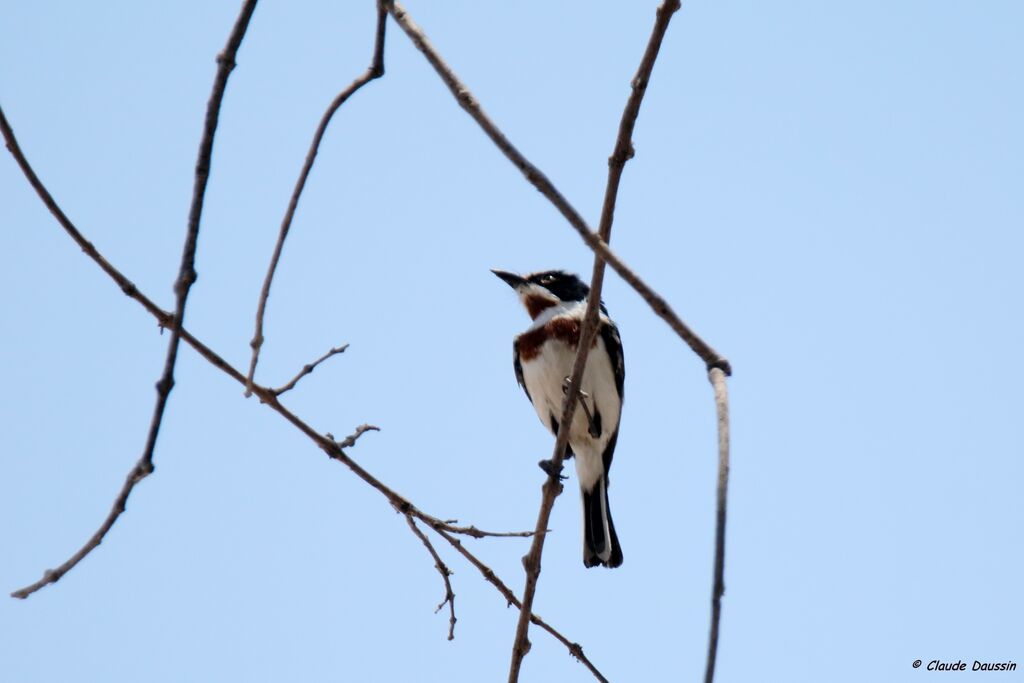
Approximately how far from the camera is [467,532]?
392cm

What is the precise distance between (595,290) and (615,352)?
452 centimetres

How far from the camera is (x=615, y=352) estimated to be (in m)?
7.80

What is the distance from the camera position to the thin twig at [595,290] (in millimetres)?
2432

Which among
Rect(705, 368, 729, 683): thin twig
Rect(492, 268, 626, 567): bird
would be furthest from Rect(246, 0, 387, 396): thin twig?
Rect(492, 268, 626, 567): bird

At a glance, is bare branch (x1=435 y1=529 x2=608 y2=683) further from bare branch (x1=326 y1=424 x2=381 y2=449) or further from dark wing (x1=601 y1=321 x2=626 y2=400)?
dark wing (x1=601 y1=321 x2=626 y2=400)

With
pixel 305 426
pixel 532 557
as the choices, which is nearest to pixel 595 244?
pixel 305 426

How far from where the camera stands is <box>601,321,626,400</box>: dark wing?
306 inches

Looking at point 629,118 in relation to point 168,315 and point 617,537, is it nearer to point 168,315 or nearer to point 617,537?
point 168,315

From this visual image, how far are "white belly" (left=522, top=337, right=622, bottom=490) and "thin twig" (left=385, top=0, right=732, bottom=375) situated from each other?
5016 millimetres

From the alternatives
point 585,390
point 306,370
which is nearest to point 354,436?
point 306,370

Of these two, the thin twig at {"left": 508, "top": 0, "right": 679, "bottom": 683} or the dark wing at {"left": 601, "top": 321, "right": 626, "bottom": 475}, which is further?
the dark wing at {"left": 601, "top": 321, "right": 626, "bottom": 475}

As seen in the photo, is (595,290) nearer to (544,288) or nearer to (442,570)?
(442,570)

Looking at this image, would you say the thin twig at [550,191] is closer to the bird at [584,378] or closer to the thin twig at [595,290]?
the thin twig at [595,290]

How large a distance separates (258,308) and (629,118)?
907mm
